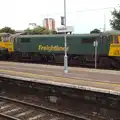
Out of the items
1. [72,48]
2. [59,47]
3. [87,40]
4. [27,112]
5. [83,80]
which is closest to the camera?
[27,112]

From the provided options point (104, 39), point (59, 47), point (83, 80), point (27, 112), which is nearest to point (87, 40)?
point (104, 39)

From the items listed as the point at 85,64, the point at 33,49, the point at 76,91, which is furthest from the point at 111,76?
the point at 33,49

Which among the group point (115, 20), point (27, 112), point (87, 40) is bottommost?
point (27, 112)

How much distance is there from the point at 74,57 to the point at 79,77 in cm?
1068

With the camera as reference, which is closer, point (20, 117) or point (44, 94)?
point (20, 117)

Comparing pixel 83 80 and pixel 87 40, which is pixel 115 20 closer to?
pixel 87 40

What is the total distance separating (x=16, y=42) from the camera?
103 ft

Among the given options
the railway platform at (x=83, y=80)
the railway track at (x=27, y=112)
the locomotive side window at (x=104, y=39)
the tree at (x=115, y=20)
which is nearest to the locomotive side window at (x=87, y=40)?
the locomotive side window at (x=104, y=39)

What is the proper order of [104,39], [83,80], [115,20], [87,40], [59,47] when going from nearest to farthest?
[83,80] < [104,39] < [87,40] < [59,47] < [115,20]

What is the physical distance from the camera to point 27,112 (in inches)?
558

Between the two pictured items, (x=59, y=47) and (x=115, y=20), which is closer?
(x=59, y=47)

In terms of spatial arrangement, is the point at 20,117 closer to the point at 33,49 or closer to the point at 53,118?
the point at 53,118

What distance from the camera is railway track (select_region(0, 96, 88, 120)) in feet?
43.3

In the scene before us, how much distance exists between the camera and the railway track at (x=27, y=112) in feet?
43.3
